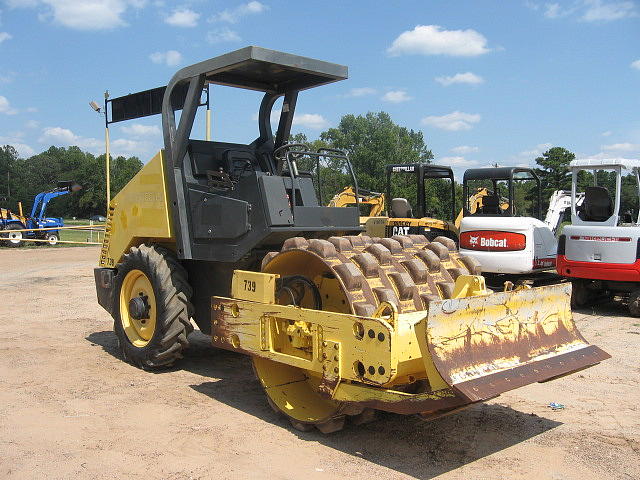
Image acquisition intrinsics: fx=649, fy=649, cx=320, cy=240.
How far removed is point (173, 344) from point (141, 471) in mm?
2394

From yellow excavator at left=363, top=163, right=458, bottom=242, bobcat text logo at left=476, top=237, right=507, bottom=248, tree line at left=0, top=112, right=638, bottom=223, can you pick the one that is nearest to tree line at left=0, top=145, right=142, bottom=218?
tree line at left=0, top=112, right=638, bottom=223

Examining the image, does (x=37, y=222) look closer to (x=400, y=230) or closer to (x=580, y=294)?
(x=400, y=230)

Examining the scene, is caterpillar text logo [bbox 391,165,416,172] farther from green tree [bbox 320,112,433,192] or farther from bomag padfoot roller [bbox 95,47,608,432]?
green tree [bbox 320,112,433,192]

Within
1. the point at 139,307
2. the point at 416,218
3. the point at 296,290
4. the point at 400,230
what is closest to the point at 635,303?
the point at 400,230

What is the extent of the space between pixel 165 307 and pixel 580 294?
7.86m

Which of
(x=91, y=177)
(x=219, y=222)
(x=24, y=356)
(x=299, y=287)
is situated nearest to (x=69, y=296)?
(x=24, y=356)

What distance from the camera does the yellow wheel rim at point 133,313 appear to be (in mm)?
6809

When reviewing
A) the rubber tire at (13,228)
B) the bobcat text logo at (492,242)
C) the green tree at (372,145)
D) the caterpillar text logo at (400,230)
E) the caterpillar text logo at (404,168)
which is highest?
the green tree at (372,145)

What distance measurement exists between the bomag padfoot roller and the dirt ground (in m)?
0.33

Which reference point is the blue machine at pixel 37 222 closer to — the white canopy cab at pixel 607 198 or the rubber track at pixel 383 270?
the white canopy cab at pixel 607 198

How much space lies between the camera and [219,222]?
5.98 meters

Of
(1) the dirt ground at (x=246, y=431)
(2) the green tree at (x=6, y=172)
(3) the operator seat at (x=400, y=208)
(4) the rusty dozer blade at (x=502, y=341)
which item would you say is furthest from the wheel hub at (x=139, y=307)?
(2) the green tree at (x=6, y=172)

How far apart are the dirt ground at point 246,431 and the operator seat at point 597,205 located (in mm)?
4112

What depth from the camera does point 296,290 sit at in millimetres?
5164
